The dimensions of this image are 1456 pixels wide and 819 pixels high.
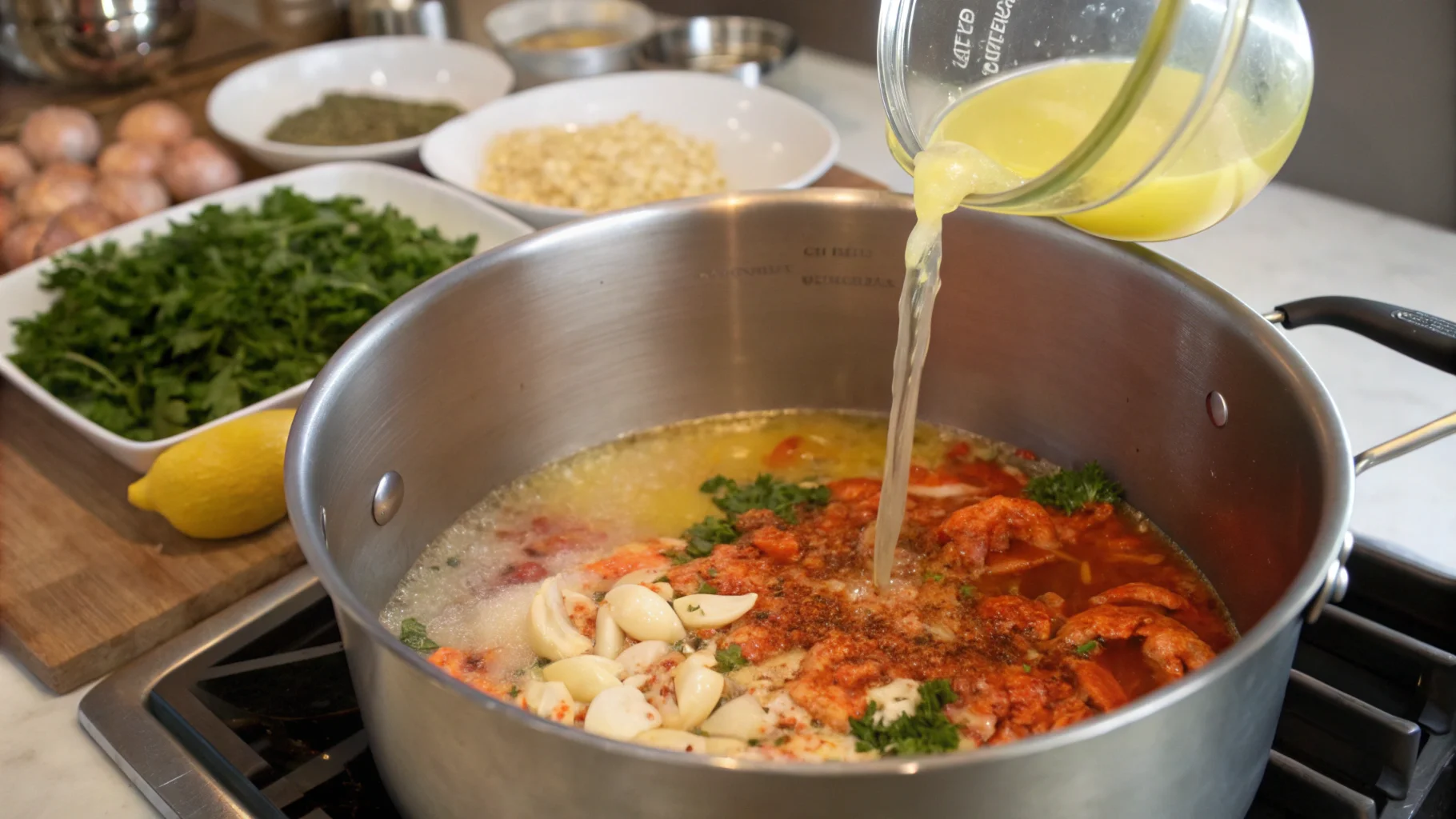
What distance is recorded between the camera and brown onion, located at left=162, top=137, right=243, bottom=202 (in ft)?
5.80

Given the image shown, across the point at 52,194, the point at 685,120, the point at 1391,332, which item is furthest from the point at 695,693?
the point at 52,194

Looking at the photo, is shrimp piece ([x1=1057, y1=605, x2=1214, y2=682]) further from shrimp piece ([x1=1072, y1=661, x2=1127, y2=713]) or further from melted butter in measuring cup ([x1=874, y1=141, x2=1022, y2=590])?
melted butter in measuring cup ([x1=874, y1=141, x2=1022, y2=590])

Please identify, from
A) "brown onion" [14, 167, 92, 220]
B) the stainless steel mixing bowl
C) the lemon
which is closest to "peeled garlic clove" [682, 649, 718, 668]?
the lemon

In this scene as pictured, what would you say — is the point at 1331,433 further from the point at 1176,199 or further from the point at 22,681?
the point at 22,681

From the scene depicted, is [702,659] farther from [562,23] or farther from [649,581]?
[562,23]

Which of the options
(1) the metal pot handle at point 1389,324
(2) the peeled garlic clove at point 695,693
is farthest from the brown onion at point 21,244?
(1) the metal pot handle at point 1389,324

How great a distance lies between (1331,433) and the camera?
0.84m

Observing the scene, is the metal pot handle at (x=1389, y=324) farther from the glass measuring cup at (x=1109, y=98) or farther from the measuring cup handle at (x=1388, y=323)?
the glass measuring cup at (x=1109, y=98)

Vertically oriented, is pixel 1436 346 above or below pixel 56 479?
above

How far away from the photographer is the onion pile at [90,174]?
5.44 feet

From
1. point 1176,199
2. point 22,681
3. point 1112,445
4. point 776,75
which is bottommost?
point 22,681

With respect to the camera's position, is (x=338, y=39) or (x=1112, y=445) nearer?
(x=1112, y=445)

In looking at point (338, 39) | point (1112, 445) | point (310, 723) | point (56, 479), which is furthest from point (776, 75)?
point (310, 723)

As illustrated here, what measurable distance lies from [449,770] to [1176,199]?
634 mm
